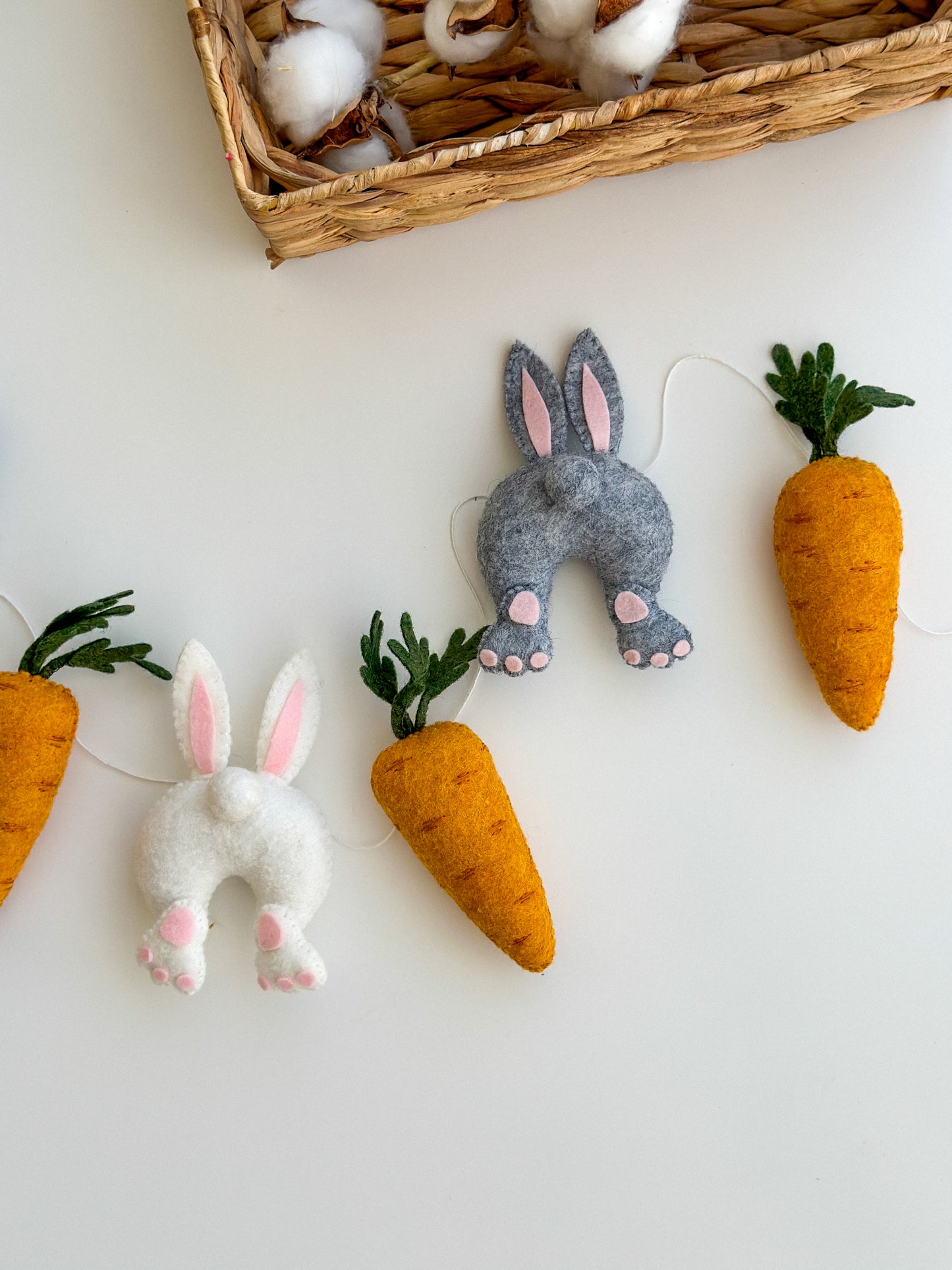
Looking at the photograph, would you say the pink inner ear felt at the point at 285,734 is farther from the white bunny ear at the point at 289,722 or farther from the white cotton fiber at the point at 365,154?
the white cotton fiber at the point at 365,154

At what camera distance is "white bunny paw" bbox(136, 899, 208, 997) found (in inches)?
32.3

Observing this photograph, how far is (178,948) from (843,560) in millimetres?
631

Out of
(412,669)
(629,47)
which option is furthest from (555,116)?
(412,669)

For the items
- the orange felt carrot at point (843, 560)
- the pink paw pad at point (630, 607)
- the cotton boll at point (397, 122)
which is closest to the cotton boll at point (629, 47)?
the cotton boll at point (397, 122)

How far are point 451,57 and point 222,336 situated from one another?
31cm

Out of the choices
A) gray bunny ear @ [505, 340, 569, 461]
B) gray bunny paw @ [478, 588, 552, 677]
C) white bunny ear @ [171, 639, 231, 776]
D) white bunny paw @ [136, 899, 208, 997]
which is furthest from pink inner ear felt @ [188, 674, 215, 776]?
gray bunny ear @ [505, 340, 569, 461]

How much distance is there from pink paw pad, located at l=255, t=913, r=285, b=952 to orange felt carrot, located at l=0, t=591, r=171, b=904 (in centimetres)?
22

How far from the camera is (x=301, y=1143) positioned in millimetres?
856

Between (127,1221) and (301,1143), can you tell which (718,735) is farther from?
(127,1221)

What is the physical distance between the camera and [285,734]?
2.77 ft

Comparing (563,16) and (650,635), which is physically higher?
(563,16)

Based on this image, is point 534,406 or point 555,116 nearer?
point 555,116

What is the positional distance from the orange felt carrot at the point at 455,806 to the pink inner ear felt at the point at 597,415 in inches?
7.9

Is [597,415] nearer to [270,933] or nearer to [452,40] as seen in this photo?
[452,40]
